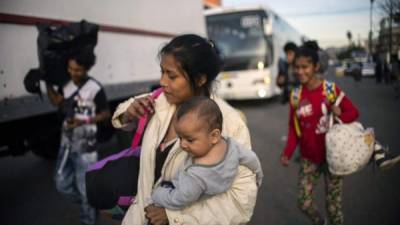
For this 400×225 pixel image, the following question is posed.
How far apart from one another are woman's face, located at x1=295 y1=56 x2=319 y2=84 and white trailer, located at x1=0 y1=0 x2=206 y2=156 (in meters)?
1.25

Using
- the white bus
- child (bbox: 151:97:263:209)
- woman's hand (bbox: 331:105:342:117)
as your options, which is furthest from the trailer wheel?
the white bus

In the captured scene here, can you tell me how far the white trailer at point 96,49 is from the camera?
398cm

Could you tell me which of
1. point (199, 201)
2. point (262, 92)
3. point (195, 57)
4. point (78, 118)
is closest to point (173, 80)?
point (195, 57)

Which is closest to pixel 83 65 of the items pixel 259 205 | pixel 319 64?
pixel 319 64

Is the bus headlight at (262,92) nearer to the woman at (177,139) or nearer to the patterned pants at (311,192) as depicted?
Result: the patterned pants at (311,192)

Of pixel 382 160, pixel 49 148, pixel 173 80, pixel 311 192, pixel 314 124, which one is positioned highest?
pixel 173 80

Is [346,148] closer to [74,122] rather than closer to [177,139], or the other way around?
[177,139]

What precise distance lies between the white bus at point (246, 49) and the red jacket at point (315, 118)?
1025 cm

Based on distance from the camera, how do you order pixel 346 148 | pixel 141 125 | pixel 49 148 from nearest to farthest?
pixel 141 125
pixel 346 148
pixel 49 148

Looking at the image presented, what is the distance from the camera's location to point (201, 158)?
5.65 feet

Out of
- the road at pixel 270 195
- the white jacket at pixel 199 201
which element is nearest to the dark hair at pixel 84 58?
the road at pixel 270 195

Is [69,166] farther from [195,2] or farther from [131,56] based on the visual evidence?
[195,2]

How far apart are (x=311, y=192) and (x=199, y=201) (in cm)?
183

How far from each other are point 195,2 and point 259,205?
19.9 feet
